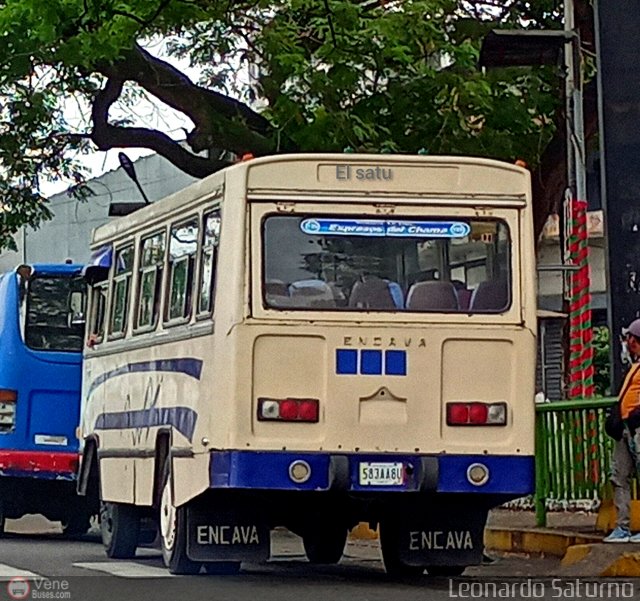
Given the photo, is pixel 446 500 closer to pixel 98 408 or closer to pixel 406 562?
pixel 406 562

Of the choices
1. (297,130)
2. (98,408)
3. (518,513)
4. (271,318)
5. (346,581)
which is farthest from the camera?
(297,130)

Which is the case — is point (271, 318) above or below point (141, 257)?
below

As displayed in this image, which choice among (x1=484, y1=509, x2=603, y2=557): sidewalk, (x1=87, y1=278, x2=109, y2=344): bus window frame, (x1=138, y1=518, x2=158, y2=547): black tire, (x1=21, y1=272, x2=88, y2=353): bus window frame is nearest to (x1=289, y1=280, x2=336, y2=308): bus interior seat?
(x1=484, y1=509, x2=603, y2=557): sidewalk

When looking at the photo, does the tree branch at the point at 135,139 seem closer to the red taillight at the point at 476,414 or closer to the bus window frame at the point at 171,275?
the bus window frame at the point at 171,275

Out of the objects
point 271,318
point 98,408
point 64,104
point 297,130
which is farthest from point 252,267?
point 64,104

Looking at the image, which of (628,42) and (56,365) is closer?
(628,42)

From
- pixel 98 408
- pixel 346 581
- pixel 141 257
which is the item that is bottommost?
pixel 346 581

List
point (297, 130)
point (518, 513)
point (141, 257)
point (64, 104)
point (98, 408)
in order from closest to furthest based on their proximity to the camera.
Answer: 1. point (141, 257)
2. point (98, 408)
3. point (518, 513)
4. point (297, 130)
5. point (64, 104)

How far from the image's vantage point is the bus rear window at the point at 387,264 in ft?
38.3

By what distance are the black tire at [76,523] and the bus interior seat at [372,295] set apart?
7.49 m

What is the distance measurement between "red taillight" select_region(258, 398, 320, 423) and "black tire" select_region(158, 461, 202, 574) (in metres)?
1.25

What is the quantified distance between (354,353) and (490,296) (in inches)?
44.4

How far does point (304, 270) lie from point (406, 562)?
93.7 inches

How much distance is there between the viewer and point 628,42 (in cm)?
1421
